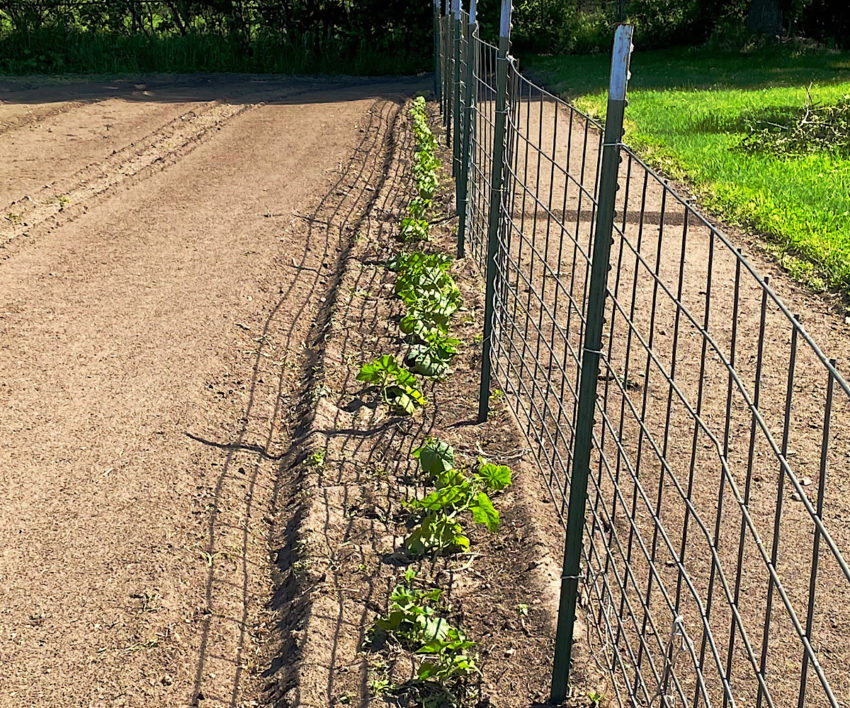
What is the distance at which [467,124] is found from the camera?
6270mm

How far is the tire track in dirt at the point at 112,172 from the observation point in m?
7.79

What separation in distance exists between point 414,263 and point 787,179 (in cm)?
463

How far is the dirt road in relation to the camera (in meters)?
3.09

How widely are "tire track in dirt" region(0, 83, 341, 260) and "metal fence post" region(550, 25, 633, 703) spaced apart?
5573mm

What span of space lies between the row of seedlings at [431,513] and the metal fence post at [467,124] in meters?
1.10

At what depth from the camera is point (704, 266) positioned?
270 inches

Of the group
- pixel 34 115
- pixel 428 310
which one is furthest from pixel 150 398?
pixel 34 115

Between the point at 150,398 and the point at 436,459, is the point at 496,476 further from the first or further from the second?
the point at 150,398

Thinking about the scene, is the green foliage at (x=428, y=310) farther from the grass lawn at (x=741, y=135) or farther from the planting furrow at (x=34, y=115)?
the planting furrow at (x=34, y=115)

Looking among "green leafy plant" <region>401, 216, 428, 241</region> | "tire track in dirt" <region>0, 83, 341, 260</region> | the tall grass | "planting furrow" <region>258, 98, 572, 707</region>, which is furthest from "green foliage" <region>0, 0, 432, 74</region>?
"planting furrow" <region>258, 98, 572, 707</region>

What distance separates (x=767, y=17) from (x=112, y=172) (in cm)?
1606

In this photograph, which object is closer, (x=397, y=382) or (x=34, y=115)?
(x=397, y=382)

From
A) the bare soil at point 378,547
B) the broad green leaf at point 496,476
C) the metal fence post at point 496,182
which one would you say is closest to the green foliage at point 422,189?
the bare soil at point 378,547

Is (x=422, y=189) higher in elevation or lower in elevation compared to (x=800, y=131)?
lower
